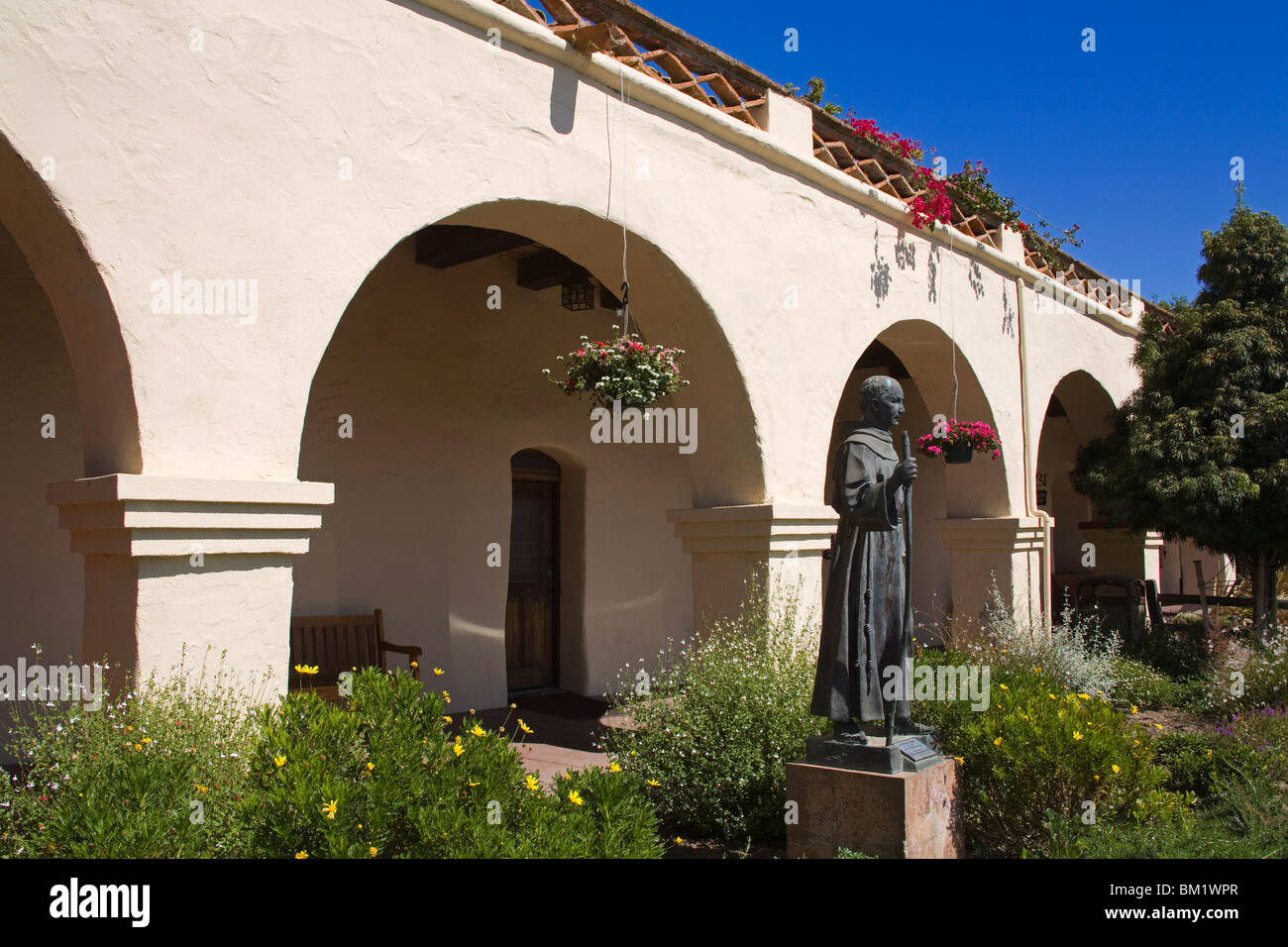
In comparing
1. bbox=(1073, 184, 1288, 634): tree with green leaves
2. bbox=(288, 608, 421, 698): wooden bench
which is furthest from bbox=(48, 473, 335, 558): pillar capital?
bbox=(1073, 184, 1288, 634): tree with green leaves

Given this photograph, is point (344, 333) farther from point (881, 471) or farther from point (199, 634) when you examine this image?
point (881, 471)

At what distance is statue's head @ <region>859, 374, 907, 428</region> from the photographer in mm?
4559

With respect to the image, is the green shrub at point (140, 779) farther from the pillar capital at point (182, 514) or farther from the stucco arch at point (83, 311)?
the stucco arch at point (83, 311)

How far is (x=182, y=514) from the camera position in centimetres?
396

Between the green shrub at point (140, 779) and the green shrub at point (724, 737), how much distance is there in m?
2.20

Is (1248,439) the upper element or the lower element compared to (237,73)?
lower

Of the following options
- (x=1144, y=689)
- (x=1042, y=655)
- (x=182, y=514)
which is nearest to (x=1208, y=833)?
(x=1042, y=655)

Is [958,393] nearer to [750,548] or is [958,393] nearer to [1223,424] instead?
[1223,424]

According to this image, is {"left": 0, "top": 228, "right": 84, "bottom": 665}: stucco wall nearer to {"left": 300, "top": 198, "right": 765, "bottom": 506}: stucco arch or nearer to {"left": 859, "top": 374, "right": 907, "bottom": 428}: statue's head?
{"left": 300, "top": 198, "right": 765, "bottom": 506}: stucco arch

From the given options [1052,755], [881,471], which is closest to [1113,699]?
[1052,755]

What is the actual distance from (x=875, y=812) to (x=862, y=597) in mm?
897

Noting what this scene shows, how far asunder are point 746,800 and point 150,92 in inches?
165

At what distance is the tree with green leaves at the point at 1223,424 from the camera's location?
31.3 feet

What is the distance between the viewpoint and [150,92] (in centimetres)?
400
